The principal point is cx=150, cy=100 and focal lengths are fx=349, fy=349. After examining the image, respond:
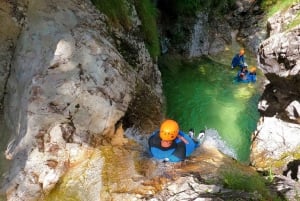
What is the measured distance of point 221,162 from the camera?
21.9 ft

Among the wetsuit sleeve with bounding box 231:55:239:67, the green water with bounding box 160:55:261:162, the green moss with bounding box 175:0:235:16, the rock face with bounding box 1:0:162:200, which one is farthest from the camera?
the green moss with bounding box 175:0:235:16

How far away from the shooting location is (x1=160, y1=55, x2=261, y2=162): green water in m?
10.2

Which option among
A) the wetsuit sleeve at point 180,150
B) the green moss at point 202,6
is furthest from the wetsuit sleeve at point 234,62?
the wetsuit sleeve at point 180,150

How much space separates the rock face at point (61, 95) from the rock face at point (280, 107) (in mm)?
2813

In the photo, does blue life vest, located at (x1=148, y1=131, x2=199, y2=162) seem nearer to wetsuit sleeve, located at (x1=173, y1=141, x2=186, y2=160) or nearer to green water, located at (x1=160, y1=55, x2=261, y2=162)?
wetsuit sleeve, located at (x1=173, y1=141, x2=186, y2=160)

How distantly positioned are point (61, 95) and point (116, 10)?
3.38m

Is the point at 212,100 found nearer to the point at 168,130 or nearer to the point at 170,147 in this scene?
the point at 170,147

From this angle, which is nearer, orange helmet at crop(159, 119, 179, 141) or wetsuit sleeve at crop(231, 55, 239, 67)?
orange helmet at crop(159, 119, 179, 141)

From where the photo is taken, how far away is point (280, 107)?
28.6 ft

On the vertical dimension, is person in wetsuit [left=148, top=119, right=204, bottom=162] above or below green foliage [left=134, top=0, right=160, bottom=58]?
below

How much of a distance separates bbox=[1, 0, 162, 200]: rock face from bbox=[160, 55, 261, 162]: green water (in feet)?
8.75

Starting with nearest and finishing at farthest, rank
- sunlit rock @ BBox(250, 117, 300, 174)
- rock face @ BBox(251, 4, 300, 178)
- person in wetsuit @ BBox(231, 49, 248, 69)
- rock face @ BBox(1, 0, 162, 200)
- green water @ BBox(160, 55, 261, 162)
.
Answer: rock face @ BBox(1, 0, 162, 200) < rock face @ BBox(251, 4, 300, 178) < sunlit rock @ BBox(250, 117, 300, 174) < green water @ BBox(160, 55, 261, 162) < person in wetsuit @ BBox(231, 49, 248, 69)

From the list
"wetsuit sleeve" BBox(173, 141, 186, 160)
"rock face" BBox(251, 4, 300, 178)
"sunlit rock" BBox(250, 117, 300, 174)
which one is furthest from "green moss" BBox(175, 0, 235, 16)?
"wetsuit sleeve" BBox(173, 141, 186, 160)

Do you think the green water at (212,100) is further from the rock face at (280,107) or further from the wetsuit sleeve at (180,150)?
the wetsuit sleeve at (180,150)
